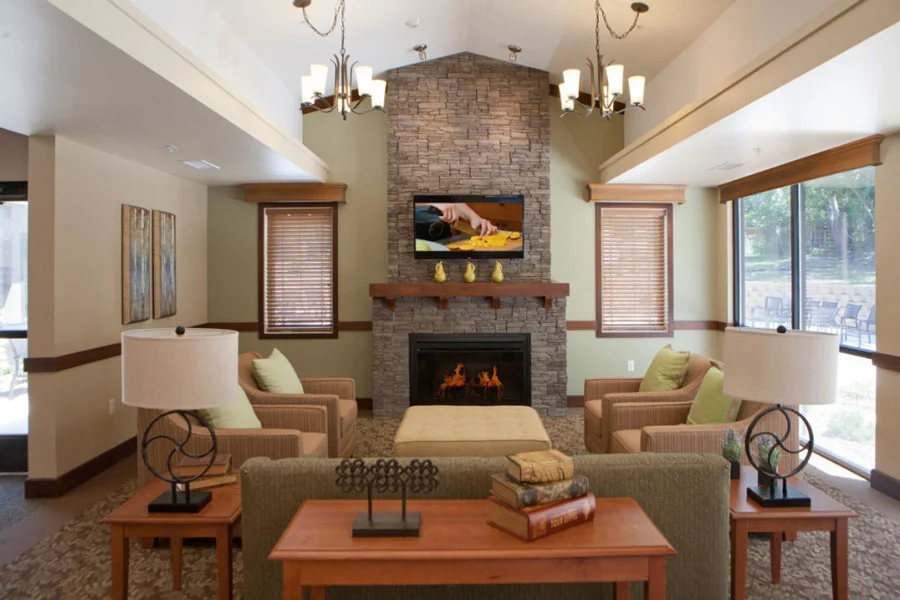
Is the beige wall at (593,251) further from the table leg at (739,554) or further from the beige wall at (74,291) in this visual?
the table leg at (739,554)

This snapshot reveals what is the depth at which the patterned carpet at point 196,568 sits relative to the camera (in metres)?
2.67

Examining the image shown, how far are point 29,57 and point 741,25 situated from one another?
3844mm

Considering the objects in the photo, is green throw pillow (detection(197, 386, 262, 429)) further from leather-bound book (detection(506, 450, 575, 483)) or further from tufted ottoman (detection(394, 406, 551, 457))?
leather-bound book (detection(506, 450, 575, 483))

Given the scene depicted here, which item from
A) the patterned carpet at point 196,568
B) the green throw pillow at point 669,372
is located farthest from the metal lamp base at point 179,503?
the green throw pillow at point 669,372

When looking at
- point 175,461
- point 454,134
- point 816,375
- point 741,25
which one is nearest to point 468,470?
point 816,375

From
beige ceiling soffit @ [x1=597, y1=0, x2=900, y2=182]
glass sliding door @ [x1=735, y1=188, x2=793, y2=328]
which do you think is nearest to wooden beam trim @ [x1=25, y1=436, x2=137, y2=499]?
beige ceiling soffit @ [x1=597, y1=0, x2=900, y2=182]

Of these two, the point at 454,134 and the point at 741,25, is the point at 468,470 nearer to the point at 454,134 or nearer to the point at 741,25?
the point at 741,25

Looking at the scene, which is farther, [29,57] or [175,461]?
[175,461]

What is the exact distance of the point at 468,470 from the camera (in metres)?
1.99

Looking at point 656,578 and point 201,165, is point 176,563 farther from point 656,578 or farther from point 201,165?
point 201,165

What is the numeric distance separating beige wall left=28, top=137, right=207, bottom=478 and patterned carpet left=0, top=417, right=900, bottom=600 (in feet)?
2.82

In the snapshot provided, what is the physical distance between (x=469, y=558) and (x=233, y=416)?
6.78ft

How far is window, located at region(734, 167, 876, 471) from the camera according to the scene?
4.36 m

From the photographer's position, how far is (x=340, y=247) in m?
6.37
